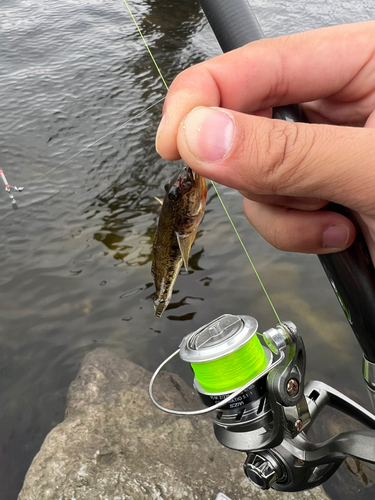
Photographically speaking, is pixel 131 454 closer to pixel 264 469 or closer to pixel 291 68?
pixel 264 469

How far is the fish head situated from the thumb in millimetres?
729

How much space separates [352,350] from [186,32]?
847 centimetres

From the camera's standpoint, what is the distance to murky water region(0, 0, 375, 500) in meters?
3.78

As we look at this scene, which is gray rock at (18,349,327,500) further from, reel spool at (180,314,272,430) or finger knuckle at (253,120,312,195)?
finger knuckle at (253,120,312,195)

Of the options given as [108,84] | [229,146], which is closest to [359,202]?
[229,146]

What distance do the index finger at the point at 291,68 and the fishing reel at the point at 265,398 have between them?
3.02 feet

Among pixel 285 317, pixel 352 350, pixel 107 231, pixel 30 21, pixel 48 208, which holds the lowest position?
pixel 352 350

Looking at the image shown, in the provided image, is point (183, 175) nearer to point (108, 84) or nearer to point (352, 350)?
point (352, 350)

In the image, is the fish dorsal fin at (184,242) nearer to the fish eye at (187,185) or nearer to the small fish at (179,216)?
the small fish at (179,216)

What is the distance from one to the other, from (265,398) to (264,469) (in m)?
0.40

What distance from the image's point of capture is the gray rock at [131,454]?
276 cm

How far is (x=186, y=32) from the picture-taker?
388 inches

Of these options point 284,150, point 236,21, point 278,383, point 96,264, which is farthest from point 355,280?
point 96,264

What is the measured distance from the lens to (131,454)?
301 cm
